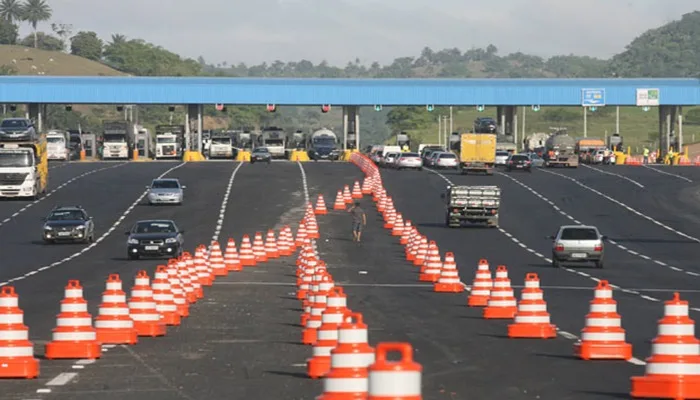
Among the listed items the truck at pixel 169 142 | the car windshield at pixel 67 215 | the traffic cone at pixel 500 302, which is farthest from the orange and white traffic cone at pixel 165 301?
the truck at pixel 169 142

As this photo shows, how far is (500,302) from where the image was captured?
2686cm

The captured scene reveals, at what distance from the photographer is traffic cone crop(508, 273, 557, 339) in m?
22.4

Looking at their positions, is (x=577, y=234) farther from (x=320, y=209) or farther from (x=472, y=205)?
(x=320, y=209)

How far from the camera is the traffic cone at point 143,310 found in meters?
22.7

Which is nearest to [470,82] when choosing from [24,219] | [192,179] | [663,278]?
[192,179]

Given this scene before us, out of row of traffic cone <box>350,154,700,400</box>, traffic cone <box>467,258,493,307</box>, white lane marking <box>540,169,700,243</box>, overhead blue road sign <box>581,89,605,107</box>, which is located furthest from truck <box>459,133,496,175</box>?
row of traffic cone <box>350,154,700,400</box>

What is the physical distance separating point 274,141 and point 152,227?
77.4 metres

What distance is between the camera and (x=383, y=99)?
412 ft

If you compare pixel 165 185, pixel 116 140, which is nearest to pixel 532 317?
pixel 165 185

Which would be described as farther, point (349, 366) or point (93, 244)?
point (93, 244)

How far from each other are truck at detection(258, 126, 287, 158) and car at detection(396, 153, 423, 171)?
976 inches

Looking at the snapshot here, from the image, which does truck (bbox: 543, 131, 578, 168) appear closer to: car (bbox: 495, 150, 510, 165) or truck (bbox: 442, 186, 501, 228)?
car (bbox: 495, 150, 510, 165)

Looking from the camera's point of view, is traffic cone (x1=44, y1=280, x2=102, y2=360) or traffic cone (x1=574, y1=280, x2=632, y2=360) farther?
traffic cone (x1=44, y1=280, x2=102, y2=360)

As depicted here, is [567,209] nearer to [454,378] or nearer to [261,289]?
[261,289]
